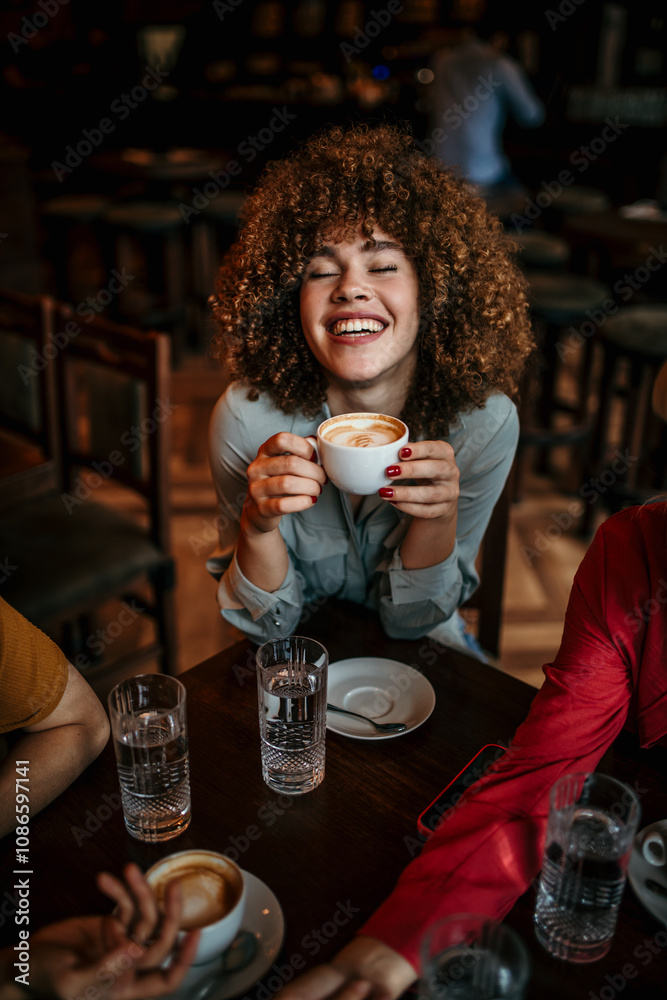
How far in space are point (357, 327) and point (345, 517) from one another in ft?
1.23

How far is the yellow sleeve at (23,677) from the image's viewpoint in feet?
3.55

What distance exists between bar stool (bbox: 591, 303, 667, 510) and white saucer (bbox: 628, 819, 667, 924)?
220cm

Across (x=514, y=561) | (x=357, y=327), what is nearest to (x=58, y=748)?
(x=357, y=327)

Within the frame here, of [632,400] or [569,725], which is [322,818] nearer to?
[569,725]

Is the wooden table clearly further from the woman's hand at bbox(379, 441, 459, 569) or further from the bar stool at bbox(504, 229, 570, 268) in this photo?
the bar stool at bbox(504, 229, 570, 268)

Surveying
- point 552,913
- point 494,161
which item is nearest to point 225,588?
point 552,913

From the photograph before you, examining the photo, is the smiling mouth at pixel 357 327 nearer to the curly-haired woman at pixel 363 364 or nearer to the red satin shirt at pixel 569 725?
the curly-haired woman at pixel 363 364

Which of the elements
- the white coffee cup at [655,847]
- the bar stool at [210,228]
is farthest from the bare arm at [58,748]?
the bar stool at [210,228]

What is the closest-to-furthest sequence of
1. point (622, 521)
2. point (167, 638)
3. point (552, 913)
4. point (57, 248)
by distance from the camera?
point (552, 913)
point (622, 521)
point (167, 638)
point (57, 248)

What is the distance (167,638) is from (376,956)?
1.66 m

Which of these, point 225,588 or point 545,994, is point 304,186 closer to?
point 225,588

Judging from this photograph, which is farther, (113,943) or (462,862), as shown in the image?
(462,862)

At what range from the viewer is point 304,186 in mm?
1501
